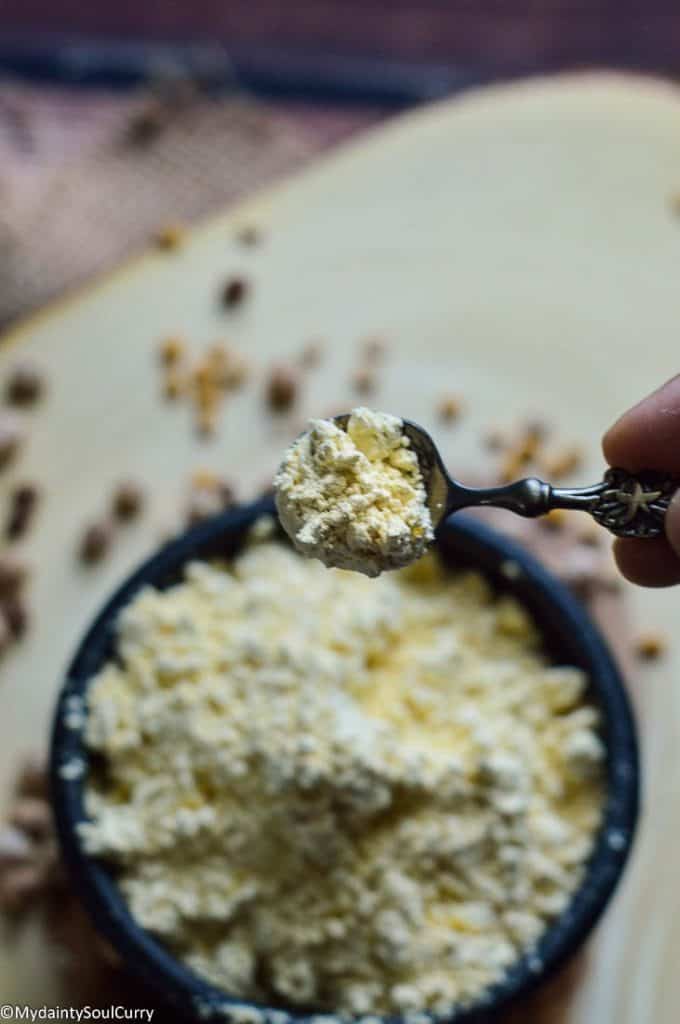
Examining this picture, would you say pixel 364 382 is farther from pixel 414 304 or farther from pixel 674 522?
pixel 674 522

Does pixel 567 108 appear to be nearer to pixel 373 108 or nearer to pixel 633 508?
pixel 373 108

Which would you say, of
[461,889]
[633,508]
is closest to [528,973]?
[461,889]

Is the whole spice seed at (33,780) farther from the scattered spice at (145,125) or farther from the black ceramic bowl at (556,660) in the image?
the scattered spice at (145,125)

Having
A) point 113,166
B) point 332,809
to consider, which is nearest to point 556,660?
point 332,809

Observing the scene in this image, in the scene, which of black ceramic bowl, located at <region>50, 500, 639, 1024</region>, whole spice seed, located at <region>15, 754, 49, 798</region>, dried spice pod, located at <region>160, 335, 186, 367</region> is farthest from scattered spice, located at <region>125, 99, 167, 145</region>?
whole spice seed, located at <region>15, 754, 49, 798</region>

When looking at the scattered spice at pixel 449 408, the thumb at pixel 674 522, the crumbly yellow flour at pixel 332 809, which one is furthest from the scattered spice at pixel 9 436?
the thumb at pixel 674 522
